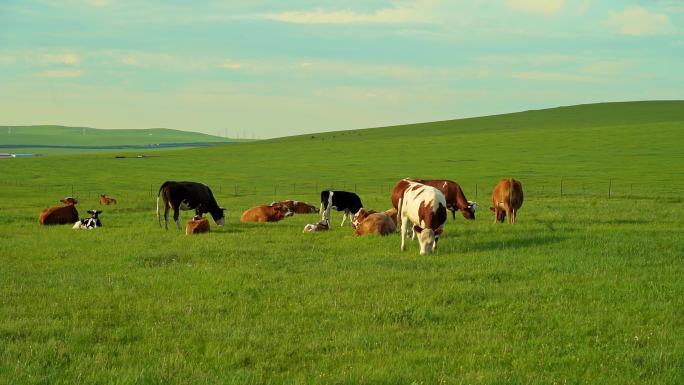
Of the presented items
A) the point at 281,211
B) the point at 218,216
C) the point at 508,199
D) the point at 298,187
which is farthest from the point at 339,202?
the point at 298,187

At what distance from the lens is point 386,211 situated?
78.7ft

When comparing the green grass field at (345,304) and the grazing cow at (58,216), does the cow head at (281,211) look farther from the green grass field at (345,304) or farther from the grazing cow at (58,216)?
the grazing cow at (58,216)

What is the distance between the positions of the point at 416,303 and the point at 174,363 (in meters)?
4.28

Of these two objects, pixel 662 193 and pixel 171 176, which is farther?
pixel 171 176

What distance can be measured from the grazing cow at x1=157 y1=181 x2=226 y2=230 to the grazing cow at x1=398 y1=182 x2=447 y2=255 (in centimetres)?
896

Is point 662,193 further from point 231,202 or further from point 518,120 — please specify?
point 518,120

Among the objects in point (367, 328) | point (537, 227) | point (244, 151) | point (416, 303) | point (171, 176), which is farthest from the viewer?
point (244, 151)

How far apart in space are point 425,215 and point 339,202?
25.6 ft

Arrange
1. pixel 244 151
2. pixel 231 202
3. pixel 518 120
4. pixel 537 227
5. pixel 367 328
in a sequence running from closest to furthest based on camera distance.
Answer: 1. pixel 367 328
2. pixel 537 227
3. pixel 231 202
4. pixel 244 151
5. pixel 518 120

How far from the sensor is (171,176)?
71.2m

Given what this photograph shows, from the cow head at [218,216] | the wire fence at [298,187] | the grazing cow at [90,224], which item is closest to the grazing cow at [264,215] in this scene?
the cow head at [218,216]

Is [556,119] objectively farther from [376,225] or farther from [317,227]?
[376,225]

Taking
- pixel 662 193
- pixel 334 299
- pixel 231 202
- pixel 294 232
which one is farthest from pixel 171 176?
pixel 334 299

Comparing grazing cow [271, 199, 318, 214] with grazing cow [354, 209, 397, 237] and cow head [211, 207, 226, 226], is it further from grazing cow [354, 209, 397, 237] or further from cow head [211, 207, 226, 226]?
grazing cow [354, 209, 397, 237]
